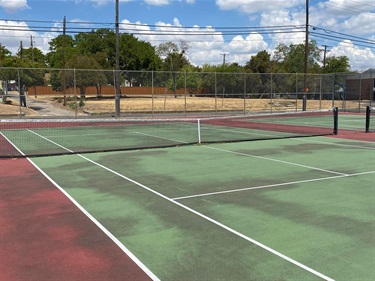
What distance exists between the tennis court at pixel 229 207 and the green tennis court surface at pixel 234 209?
15mm

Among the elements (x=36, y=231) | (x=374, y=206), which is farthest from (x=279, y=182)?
(x=36, y=231)

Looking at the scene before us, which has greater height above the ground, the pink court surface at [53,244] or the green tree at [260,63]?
the green tree at [260,63]

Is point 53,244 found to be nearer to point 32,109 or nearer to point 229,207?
point 229,207

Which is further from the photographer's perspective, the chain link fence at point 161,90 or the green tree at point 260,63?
the green tree at point 260,63

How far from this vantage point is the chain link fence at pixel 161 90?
3062 centimetres

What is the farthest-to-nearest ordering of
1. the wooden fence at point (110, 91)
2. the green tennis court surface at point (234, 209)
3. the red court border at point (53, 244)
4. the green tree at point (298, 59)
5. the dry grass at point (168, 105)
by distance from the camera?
the green tree at point (298, 59) → the dry grass at point (168, 105) → the wooden fence at point (110, 91) → the green tennis court surface at point (234, 209) → the red court border at point (53, 244)

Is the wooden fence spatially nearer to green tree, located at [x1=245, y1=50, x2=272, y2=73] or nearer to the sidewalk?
the sidewalk

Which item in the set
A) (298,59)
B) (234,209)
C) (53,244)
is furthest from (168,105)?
(298,59)

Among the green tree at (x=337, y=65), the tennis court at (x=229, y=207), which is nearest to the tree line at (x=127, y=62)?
the green tree at (x=337, y=65)

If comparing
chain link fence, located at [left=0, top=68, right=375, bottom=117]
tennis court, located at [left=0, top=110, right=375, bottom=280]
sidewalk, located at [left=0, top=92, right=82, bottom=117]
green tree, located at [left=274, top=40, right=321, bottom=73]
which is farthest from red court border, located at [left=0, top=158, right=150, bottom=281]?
green tree, located at [left=274, top=40, right=321, bottom=73]

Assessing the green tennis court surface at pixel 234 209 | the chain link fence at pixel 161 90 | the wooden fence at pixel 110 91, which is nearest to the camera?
the green tennis court surface at pixel 234 209

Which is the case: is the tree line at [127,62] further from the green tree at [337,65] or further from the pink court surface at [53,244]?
the pink court surface at [53,244]

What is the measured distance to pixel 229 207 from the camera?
6.80 metres

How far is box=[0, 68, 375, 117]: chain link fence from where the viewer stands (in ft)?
100
